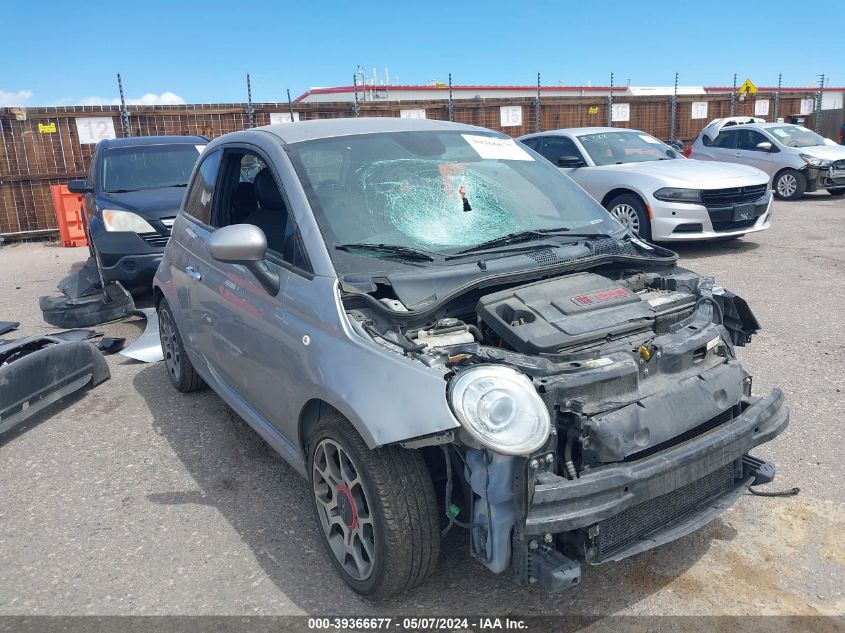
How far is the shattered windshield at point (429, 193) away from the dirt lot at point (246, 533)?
137 centimetres

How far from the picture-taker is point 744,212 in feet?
28.7

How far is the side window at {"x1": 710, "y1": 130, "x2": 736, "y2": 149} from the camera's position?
14711 millimetres

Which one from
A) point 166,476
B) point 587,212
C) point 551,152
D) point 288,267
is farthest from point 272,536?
point 551,152

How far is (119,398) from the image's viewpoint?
16.8ft

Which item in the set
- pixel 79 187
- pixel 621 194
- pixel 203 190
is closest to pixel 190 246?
pixel 203 190

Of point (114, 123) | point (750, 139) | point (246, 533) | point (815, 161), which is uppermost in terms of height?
point (114, 123)

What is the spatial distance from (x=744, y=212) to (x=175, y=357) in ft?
23.1

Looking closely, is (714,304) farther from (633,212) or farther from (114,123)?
(114,123)

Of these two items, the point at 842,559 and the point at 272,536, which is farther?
the point at 272,536

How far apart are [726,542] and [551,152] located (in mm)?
8115

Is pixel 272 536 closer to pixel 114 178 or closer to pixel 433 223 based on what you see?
pixel 433 223

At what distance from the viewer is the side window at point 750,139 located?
14.3 m

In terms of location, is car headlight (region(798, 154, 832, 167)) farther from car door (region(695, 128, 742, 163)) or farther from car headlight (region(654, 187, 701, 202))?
car headlight (region(654, 187, 701, 202))

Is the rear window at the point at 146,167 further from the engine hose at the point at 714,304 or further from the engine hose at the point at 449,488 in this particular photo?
the engine hose at the point at 449,488
